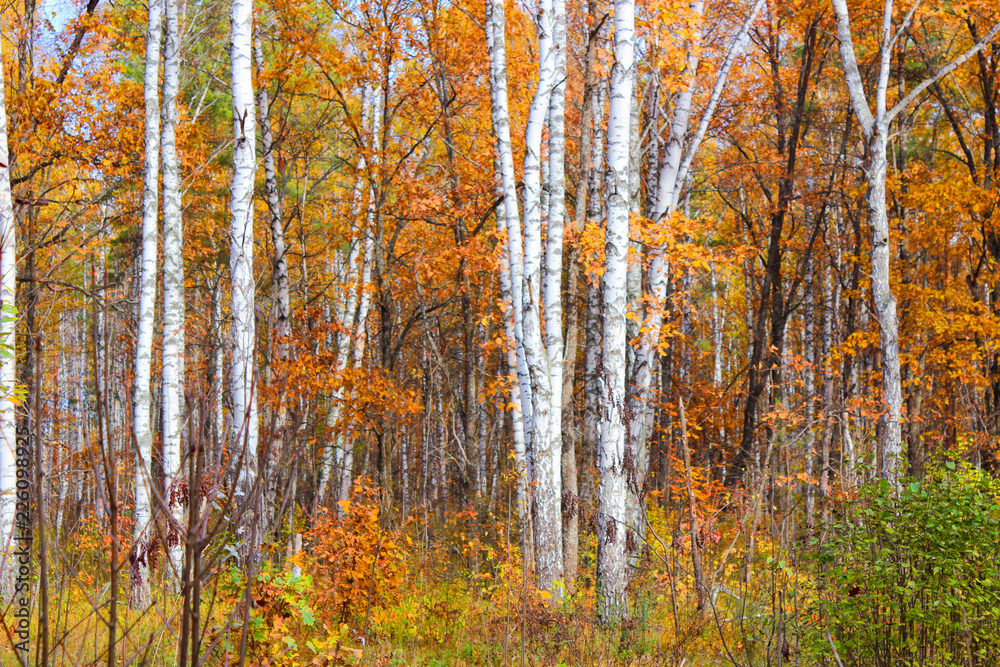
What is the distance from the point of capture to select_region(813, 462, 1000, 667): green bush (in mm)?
3736

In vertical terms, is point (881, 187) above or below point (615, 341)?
above

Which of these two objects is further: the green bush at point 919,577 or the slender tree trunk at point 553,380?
the slender tree trunk at point 553,380

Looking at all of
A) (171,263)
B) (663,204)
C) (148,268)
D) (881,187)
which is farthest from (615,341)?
(881,187)

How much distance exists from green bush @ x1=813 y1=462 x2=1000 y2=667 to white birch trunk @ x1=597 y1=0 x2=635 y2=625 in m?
2.28

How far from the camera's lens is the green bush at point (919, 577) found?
3.74 m

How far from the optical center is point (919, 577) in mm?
3975

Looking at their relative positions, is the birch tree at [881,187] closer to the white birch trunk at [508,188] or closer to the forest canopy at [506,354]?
the forest canopy at [506,354]

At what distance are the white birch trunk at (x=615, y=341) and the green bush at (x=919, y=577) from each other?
2.28 metres

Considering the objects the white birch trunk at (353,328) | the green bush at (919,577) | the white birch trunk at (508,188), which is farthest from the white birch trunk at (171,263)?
the green bush at (919,577)

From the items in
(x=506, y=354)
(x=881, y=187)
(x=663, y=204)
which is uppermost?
(x=881, y=187)

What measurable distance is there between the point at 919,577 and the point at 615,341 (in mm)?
3184

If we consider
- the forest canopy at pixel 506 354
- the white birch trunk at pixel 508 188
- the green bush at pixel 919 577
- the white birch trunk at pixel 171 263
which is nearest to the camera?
the forest canopy at pixel 506 354

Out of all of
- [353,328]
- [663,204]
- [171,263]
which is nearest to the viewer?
[171,263]

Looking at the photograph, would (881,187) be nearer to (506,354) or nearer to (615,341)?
(615,341)
